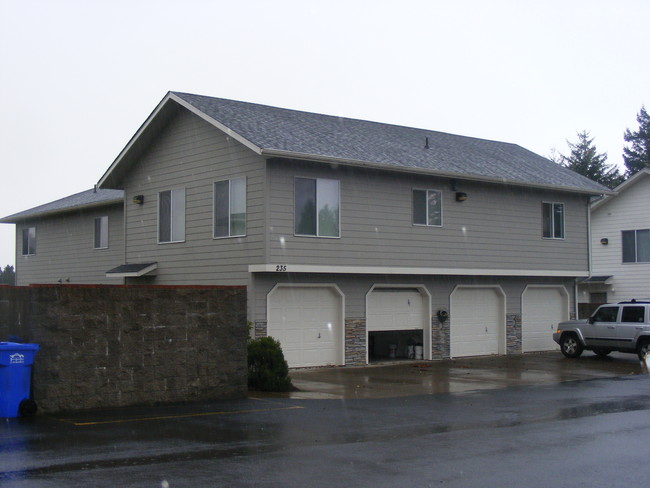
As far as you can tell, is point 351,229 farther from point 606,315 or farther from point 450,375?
point 606,315

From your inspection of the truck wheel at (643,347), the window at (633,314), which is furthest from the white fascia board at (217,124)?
the truck wheel at (643,347)

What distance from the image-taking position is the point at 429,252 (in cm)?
2458

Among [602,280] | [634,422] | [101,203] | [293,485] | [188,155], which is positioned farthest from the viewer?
[602,280]

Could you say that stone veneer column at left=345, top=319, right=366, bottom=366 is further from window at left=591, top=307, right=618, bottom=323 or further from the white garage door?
window at left=591, top=307, right=618, bottom=323

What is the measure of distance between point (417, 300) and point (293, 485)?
56.2 ft

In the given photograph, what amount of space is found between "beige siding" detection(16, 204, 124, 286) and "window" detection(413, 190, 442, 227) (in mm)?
10595

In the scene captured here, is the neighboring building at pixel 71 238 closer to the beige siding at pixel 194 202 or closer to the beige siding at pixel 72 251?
the beige siding at pixel 72 251

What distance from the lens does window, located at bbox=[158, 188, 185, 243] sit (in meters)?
24.1

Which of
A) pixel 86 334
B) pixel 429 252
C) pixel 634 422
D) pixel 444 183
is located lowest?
pixel 634 422

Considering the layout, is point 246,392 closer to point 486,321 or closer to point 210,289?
point 210,289

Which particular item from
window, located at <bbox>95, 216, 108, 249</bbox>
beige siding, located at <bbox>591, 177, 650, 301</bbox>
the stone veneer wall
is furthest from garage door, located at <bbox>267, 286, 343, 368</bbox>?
beige siding, located at <bbox>591, 177, 650, 301</bbox>

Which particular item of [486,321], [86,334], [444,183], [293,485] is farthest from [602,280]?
[293,485]

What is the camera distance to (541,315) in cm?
2877

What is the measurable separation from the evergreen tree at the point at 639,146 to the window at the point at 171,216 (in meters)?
56.6
